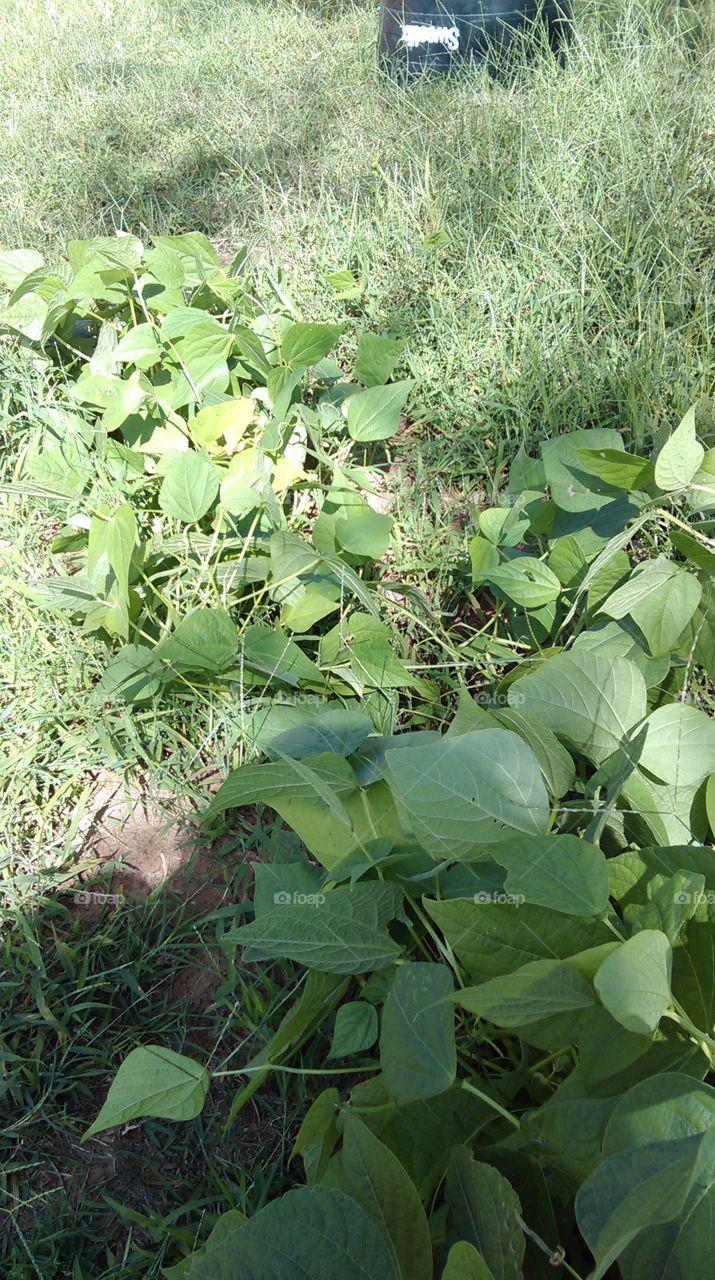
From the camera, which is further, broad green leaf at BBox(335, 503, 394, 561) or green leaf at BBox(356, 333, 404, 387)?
green leaf at BBox(356, 333, 404, 387)

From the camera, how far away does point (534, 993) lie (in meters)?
0.69

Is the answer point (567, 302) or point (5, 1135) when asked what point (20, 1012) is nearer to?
point (5, 1135)

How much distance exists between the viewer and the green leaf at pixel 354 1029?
95cm

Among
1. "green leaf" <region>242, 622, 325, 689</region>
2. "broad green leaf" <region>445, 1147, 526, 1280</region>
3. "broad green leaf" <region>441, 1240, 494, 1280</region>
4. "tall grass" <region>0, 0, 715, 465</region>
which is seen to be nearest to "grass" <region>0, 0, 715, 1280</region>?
"tall grass" <region>0, 0, 715, 465</region>

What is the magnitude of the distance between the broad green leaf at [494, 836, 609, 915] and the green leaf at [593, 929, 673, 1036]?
7 cm

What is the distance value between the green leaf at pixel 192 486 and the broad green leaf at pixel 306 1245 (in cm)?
115

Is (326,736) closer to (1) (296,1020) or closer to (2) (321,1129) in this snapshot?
(1) (296,1020)

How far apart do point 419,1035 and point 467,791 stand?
0.71 feet

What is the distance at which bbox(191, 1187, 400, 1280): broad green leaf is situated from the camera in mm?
585

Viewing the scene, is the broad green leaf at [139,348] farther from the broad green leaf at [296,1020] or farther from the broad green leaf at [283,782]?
the broad green leaf at [296,1020]

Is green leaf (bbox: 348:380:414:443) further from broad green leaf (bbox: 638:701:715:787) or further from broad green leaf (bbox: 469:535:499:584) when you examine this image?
broad green leaf (bbox: 638:701:715:787)

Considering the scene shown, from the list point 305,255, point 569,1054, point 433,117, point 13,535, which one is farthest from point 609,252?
point 569,1054

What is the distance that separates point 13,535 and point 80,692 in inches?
17.8

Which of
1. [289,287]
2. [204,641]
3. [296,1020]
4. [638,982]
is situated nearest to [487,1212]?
[638,982]
